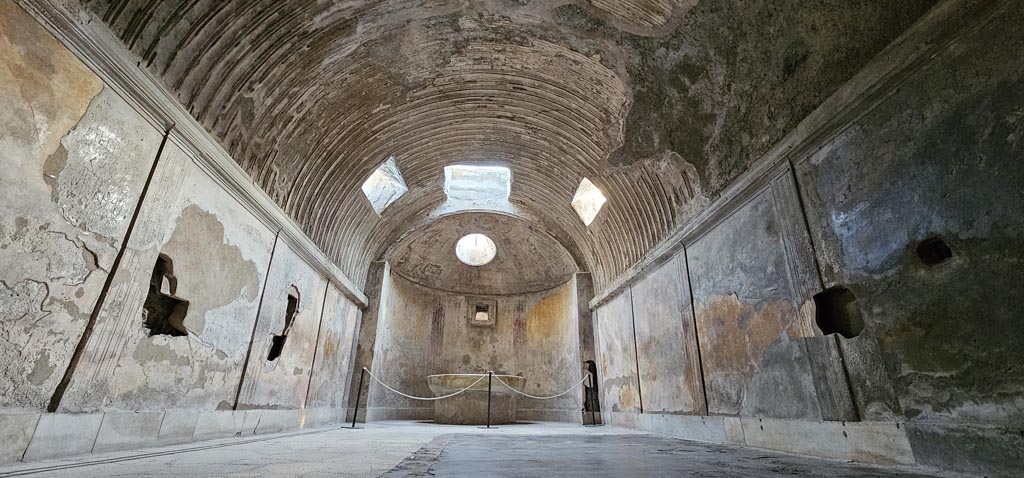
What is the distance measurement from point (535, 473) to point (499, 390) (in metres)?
9.23

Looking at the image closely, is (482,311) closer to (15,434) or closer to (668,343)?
(668,343)

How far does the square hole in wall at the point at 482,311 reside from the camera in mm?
15250

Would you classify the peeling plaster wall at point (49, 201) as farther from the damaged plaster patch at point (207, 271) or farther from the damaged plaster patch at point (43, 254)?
the damaged plaster patch at point (207, 271)

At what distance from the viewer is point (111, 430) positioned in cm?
382

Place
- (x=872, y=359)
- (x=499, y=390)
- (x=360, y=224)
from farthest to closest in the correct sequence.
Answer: (x=499, y=390), (x=360, y=224), (x=872, y=359)

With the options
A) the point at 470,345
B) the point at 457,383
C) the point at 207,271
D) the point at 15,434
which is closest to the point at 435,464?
the point at 15,434

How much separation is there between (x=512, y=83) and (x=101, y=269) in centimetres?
599

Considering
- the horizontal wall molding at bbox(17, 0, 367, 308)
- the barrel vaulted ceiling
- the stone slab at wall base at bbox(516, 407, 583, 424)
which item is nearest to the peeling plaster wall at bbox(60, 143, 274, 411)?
the horizontal wall molding at bbox(17, 0, 367, 308)

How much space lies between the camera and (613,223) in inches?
369

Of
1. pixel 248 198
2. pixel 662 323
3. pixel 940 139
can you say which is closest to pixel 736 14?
pixel 940 139

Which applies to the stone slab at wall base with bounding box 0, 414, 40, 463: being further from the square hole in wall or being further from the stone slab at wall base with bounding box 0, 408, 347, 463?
the square hole in wall

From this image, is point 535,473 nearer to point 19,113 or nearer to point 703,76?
point 19,113

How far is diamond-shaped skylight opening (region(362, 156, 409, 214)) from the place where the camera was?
34.5 feet

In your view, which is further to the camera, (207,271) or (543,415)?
(543,415)
